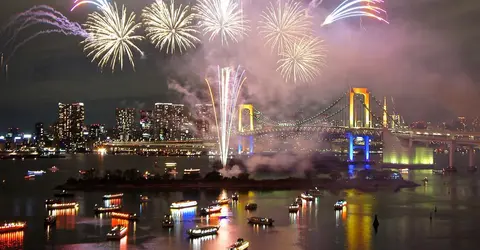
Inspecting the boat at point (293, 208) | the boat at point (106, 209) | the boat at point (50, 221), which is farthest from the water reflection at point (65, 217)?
the boat at point (293, 208)

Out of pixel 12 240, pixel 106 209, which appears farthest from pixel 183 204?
pixel 12 240

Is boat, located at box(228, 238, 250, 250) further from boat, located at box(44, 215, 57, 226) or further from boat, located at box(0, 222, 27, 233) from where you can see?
boat, located at box(0, 222, 27, 233)

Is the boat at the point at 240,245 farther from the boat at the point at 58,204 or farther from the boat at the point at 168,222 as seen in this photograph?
the boat at the point at 58,204

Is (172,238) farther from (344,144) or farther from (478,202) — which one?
(344,144)

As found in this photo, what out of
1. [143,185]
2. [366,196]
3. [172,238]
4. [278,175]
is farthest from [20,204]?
[278,175]

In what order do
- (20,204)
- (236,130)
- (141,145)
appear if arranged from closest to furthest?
(20,204), (236,130), (141,145)

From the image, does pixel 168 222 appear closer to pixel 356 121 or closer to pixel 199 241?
pixel 199 241

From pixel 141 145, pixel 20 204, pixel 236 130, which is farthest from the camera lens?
pixel 141 145
